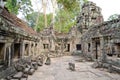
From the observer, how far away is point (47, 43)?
23500 millimetres

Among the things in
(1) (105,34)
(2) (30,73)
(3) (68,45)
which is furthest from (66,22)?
(2) (30,73)

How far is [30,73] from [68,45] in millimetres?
18208

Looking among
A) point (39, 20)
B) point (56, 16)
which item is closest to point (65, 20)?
point (56, 16)

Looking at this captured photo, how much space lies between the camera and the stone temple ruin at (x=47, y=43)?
21.3ft

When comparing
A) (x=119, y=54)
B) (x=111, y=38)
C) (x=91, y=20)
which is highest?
(x=91, y=20)

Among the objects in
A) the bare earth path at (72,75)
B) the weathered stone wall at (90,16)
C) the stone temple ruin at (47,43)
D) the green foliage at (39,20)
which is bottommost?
the bare earth path at (72,75)

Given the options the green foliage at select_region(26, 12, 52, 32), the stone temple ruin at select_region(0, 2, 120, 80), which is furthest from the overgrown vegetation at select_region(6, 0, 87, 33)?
the stone temple ruin at select_region(0, 2, 120, 80)

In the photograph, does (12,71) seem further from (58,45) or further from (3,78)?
(58,45)

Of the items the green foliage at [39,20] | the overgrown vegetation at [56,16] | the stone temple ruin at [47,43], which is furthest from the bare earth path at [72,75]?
the green foliage at [39,20]

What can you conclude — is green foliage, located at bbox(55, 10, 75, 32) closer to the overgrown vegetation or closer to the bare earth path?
the overgrown vegetation

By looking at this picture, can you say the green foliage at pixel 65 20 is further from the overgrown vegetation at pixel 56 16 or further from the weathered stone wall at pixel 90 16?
the weathered stone wall at pixel 90 16

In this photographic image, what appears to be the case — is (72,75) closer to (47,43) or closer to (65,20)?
(47,43)

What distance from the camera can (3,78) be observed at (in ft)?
19.5

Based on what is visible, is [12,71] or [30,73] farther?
[30,73]
